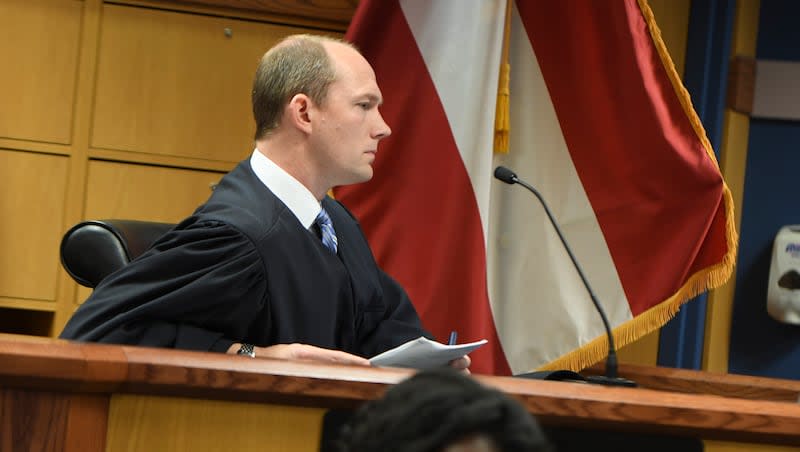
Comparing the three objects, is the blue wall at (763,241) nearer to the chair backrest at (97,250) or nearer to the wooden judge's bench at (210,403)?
the chair backrest at (97,250)

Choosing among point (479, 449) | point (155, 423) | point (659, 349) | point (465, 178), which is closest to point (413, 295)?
point (465, 178)

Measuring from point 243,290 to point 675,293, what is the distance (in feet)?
5.40

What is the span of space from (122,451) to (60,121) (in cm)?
243

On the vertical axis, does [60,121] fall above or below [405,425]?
above

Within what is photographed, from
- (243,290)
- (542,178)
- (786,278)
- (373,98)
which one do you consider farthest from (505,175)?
(786,278)

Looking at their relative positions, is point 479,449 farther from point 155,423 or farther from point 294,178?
point 294,178

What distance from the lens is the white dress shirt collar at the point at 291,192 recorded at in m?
2.44

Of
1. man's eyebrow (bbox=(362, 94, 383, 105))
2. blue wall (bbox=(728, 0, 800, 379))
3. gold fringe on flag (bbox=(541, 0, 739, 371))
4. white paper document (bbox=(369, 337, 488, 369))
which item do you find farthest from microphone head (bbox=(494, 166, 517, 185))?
blue wall (bbox=(728, 0, 800, 379))

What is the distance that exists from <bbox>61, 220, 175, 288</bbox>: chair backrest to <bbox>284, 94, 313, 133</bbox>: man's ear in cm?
41

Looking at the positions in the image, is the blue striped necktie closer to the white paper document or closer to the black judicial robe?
the black judicial robe

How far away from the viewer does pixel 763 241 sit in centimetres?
405

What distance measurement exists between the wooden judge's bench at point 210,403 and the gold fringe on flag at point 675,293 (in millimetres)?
1819

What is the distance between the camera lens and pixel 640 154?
137 inches

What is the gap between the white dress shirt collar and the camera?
2.44 meters
